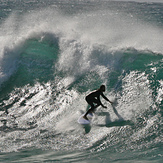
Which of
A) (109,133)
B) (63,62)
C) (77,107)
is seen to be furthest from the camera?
(63,62)

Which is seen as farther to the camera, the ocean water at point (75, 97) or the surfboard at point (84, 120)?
the surfboard at point (84, 120)

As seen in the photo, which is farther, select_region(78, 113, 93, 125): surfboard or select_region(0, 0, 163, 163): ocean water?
select_region(78, 113, 93, 125): surfboard

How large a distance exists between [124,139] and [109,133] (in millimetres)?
507

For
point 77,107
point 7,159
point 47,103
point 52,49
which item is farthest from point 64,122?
point 52,49

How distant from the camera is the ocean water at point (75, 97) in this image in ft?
20.3

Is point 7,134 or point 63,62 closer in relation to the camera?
point 7,134

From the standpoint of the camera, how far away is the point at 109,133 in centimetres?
688

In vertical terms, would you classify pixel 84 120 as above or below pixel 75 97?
below

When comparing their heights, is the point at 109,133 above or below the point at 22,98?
below

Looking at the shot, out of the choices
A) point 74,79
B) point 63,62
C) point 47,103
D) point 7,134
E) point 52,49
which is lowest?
point 7,134

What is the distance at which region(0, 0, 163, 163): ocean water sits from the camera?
20.3ft

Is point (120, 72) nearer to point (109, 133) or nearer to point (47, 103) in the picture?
point (47, 103)

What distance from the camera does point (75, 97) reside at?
9.33 m

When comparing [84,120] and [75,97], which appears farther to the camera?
[75,97]
